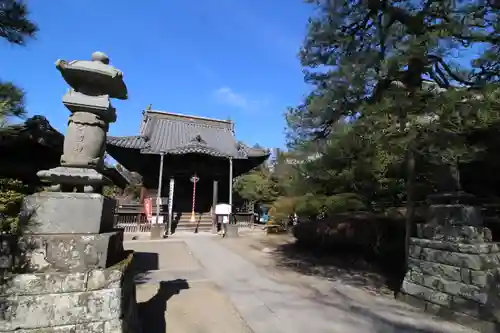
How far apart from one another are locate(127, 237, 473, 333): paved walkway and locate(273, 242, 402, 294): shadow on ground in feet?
2.31

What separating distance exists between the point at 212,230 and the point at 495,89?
1468cm

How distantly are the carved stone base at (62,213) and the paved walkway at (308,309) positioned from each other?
2339 millimetres

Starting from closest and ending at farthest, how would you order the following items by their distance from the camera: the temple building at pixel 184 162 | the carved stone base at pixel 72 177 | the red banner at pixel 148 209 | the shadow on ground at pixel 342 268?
the carved stone base at pixel 72 177 → the shadow on ground at pixel 342 268 → the red banner at pixel 148 209 → the temple building at pixel 184 162

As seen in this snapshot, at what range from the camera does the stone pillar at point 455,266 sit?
385 cm

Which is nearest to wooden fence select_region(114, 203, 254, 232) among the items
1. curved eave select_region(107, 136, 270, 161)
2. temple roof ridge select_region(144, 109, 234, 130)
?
curved eave select_region(107, 136, 270, 161)

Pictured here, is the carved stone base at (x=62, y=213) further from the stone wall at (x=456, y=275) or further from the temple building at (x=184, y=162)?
the temple building at (x=184, y=162)

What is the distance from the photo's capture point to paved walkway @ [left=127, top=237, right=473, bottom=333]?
151 inches

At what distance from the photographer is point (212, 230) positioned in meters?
16.4

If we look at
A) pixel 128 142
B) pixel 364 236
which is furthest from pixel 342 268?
pixel 128 142

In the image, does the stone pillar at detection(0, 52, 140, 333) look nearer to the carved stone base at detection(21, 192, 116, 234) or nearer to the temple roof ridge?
the carved stone base at detection(21, 192, 116, 234)

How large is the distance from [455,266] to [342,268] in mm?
3734

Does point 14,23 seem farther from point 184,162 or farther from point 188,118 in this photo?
point 188,118

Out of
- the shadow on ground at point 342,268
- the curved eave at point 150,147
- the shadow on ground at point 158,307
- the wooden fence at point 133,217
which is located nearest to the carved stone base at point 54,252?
the shadow on ground at point 158,307

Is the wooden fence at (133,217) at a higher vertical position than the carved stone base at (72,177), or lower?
lower
